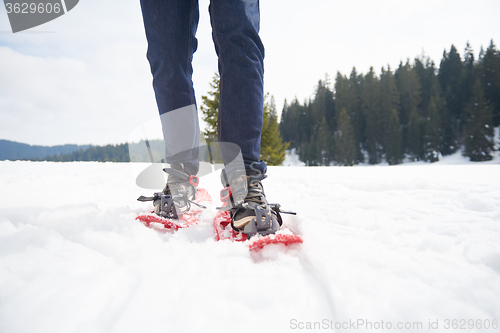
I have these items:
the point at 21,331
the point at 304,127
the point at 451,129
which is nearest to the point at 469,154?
the point at 451,129

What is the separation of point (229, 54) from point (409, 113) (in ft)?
131

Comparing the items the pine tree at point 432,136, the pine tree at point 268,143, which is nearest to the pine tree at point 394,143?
the pine tree at point 432,136

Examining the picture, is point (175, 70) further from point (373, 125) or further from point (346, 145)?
point (373, 125)

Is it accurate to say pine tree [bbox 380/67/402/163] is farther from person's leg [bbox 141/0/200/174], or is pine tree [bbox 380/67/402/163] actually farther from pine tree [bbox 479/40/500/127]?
person's leg [bbox 141/0/200/174]

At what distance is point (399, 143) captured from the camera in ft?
95.1

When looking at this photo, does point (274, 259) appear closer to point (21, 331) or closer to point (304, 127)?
point (21, 331)

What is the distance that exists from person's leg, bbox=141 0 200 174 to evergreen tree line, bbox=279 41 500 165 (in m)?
31.2

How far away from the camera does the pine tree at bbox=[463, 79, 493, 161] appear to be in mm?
23328

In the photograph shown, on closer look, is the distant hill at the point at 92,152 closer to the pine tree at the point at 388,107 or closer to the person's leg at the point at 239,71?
the person's leg at the point at 239,71

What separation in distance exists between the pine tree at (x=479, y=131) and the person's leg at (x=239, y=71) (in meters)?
31.0

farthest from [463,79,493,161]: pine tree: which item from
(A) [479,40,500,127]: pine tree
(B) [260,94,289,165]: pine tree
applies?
(B) [260,94,289,165]: pine tree

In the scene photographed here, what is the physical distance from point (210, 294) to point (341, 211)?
800mm

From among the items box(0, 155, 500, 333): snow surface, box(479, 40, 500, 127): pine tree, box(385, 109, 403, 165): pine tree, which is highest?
box(479, 40, 500, 127): pine tree

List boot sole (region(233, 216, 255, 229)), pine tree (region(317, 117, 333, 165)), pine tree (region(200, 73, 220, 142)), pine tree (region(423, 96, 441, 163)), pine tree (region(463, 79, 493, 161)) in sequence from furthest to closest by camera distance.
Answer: pine tree (region(317, 117, 333, 165)) → pine tree (region(423, 96, 441, 163)) → pine tree (region(463, 79, 493, 161)) → pine tree (region(200, 73, 220, 142)) → boot sole (region(233, 216, 255, 229))
